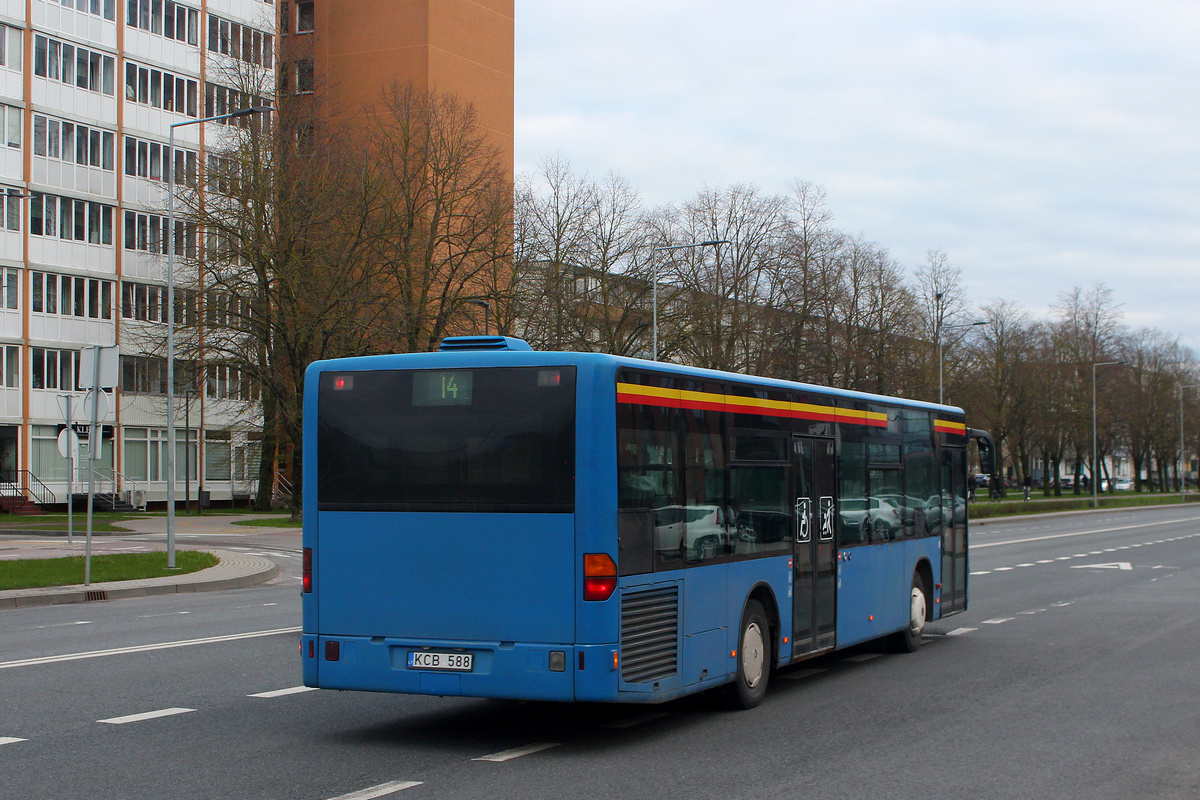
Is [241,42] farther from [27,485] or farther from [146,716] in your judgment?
[146,716]

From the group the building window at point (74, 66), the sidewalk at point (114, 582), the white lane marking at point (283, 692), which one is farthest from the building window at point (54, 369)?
the white lane marking at point (283, 692)

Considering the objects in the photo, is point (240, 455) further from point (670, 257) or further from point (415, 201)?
point (670, 257)

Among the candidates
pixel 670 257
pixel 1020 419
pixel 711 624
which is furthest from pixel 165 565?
pixel 1020 419

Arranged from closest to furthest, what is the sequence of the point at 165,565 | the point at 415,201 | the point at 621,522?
the point at 621,522 < the point at 165,565 < the point at 415,201

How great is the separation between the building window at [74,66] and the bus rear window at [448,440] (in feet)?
175

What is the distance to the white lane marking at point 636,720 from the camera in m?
8.97

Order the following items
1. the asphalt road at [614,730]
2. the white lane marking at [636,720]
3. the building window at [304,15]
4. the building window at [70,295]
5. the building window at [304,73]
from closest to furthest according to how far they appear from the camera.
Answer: the asphalt road at [614,730]
the white lane marking at [636,720]
the building window at [70,295]
the building window at [304,73]
the building window at [304,15]

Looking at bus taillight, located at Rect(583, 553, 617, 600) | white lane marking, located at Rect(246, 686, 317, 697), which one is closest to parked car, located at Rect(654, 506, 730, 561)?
bus taillight, located at Rect(583, 553, 617, 600)

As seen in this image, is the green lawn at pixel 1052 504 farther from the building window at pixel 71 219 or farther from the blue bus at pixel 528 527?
the blue bus at pixel 528 527

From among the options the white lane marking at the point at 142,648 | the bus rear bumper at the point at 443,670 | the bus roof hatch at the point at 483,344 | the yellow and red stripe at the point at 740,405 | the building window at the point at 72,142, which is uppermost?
the building window at the point at 72,142

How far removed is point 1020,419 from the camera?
7444 cm

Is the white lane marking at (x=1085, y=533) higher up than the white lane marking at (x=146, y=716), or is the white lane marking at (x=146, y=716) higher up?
the white lane marking at (x=146, y=716)

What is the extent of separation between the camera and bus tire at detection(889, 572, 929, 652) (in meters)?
13.2

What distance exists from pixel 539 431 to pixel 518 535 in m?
0.66
